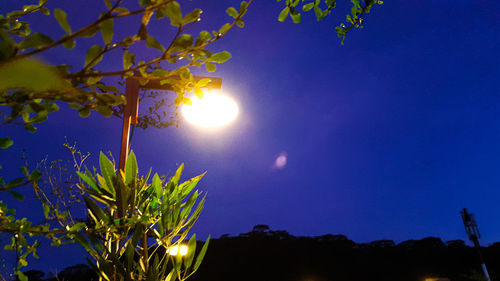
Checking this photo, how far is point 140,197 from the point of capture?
228 centimetres

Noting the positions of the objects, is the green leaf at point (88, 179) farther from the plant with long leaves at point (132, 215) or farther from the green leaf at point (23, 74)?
the green leaf at point (23, 74)

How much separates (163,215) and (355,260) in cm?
1182

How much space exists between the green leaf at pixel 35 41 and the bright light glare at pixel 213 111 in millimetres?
2427

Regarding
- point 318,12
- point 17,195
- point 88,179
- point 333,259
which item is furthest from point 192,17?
point 333,259

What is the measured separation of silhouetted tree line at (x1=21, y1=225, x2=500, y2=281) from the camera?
10.9m

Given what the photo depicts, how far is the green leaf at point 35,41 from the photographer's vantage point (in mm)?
475

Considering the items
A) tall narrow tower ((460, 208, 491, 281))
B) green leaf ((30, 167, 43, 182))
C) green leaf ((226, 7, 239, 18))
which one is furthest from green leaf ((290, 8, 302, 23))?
tall narrow tower ((460, 208, 491, 281))

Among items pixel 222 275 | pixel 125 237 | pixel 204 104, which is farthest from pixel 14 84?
pixel 222 275

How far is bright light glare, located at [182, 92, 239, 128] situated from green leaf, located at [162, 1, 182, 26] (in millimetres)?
2315

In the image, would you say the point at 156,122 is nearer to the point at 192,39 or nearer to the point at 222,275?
the point at 192,39

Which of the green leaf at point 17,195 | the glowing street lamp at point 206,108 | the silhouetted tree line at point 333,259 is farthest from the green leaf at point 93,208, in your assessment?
the silhouetted tree line at point 333,259

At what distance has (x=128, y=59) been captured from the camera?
63 centimetres

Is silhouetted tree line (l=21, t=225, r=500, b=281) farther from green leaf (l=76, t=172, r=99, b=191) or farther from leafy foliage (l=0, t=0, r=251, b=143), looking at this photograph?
leafy foliage (l=0, t=0, r=251, b=143)

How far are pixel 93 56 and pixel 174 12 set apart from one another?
0.18m
